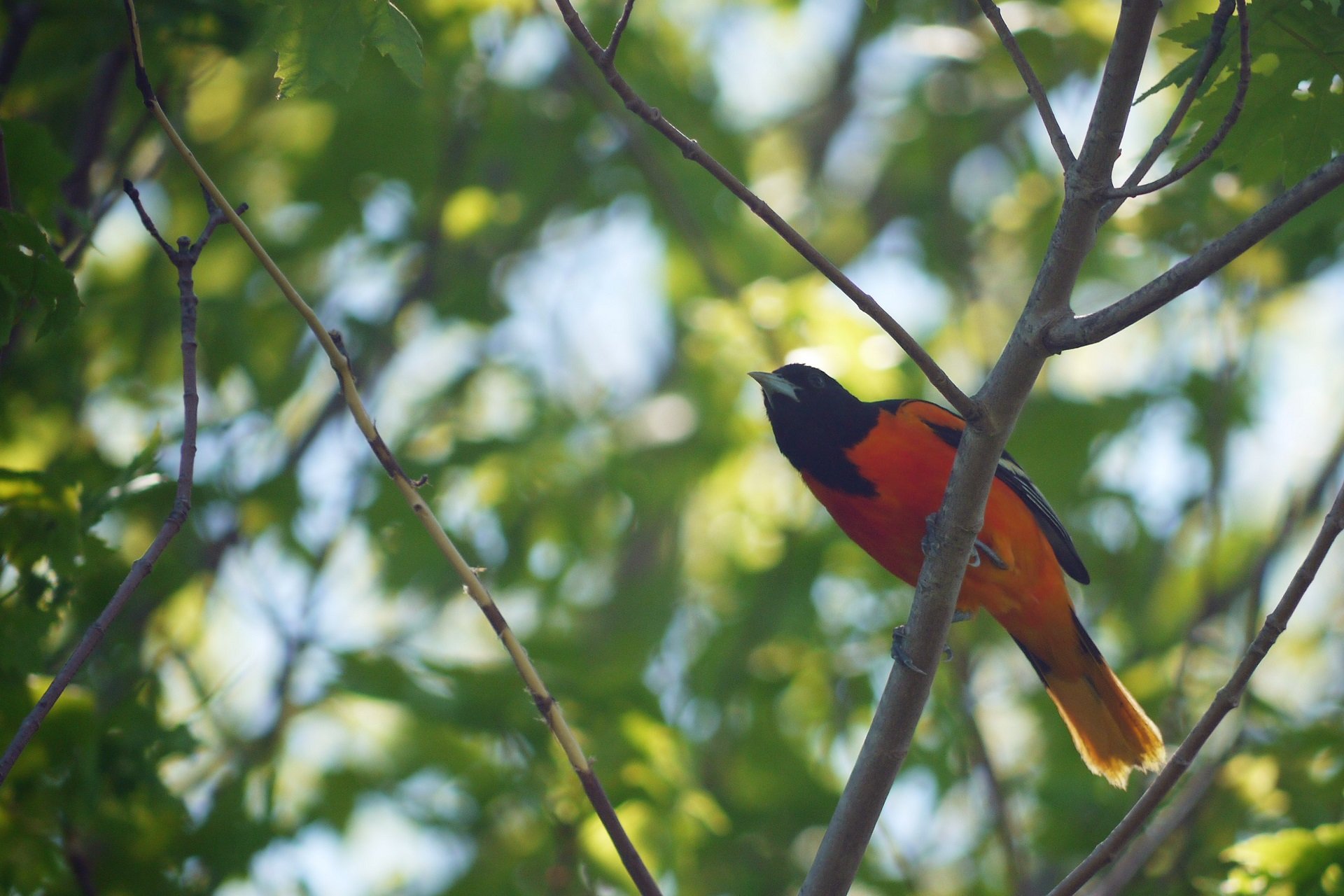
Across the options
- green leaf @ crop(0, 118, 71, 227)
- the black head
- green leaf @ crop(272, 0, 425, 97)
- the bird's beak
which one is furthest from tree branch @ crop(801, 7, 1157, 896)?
green leaf @ crop(0, 118, 71, 227)

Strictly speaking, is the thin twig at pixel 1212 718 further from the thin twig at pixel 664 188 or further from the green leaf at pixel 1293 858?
the thin twig at pixel 664 188

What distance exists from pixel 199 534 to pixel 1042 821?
5.70 m

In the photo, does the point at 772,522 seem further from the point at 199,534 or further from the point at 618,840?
the point at 618,840

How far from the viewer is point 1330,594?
339 inches

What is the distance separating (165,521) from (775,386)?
3098mm

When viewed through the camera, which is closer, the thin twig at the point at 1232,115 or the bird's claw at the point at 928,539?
the thin twig at the point at 1232,115

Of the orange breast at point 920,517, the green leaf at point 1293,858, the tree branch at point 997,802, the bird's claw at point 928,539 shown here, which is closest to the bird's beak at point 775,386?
the orange breast at point 920,517

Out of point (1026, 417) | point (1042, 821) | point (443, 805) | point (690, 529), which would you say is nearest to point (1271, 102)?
point (1026, 417)

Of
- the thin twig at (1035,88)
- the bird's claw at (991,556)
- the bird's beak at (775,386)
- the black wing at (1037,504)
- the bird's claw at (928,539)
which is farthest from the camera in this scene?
the bird's beak at (775,386)

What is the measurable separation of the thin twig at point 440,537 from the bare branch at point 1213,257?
Result: 5.17 ft

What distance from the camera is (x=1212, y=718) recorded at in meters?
2.68

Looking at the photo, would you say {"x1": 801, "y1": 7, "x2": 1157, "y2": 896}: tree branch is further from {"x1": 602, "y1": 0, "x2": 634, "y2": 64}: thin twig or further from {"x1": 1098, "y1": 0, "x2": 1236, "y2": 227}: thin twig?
{"x1": 602, "y1": 0, "x2": 634, "y2": 64}: thin twig

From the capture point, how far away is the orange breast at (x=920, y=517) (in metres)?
4.68

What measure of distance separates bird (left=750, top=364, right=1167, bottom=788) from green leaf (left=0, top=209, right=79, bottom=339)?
10.2ft
